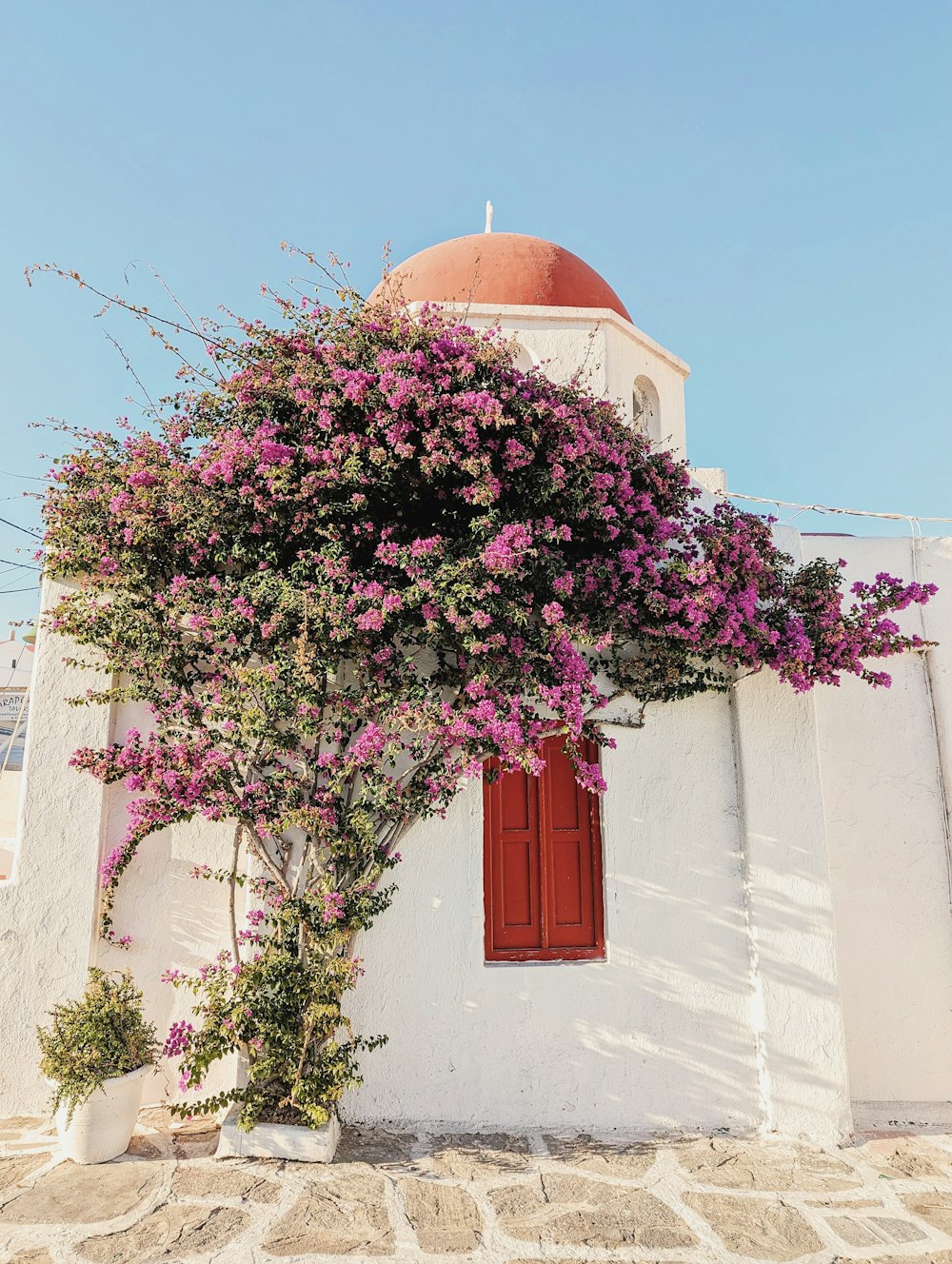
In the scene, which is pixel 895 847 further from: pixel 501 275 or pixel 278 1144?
pixel 501 275

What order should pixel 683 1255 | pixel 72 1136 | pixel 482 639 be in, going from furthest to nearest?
pixel 482 639 → pixel 72 1136 → pixel 683 1255

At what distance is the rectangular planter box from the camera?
15.5ft

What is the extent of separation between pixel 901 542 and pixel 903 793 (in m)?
2.06

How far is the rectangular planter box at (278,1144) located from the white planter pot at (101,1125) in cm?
56

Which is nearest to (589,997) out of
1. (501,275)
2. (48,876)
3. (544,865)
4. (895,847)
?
(544,865)

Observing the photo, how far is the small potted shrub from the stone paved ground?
0.14m

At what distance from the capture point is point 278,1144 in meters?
4.75

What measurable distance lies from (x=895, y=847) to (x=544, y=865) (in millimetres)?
2845

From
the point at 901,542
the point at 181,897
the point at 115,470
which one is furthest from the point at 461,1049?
the point at 901,542

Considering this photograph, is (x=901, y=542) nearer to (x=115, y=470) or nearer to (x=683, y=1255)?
(x=683, y=1255)

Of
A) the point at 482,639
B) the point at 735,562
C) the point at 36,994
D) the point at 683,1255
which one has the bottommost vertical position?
the point at 683,1255

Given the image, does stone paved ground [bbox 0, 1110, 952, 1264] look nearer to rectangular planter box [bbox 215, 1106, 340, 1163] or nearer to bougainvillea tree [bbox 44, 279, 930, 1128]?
rectangular planter box [bbox 215, 1106, 340, 1163]

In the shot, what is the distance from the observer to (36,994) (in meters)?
5.34

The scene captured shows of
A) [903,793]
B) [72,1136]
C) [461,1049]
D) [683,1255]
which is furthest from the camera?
[903,793]
